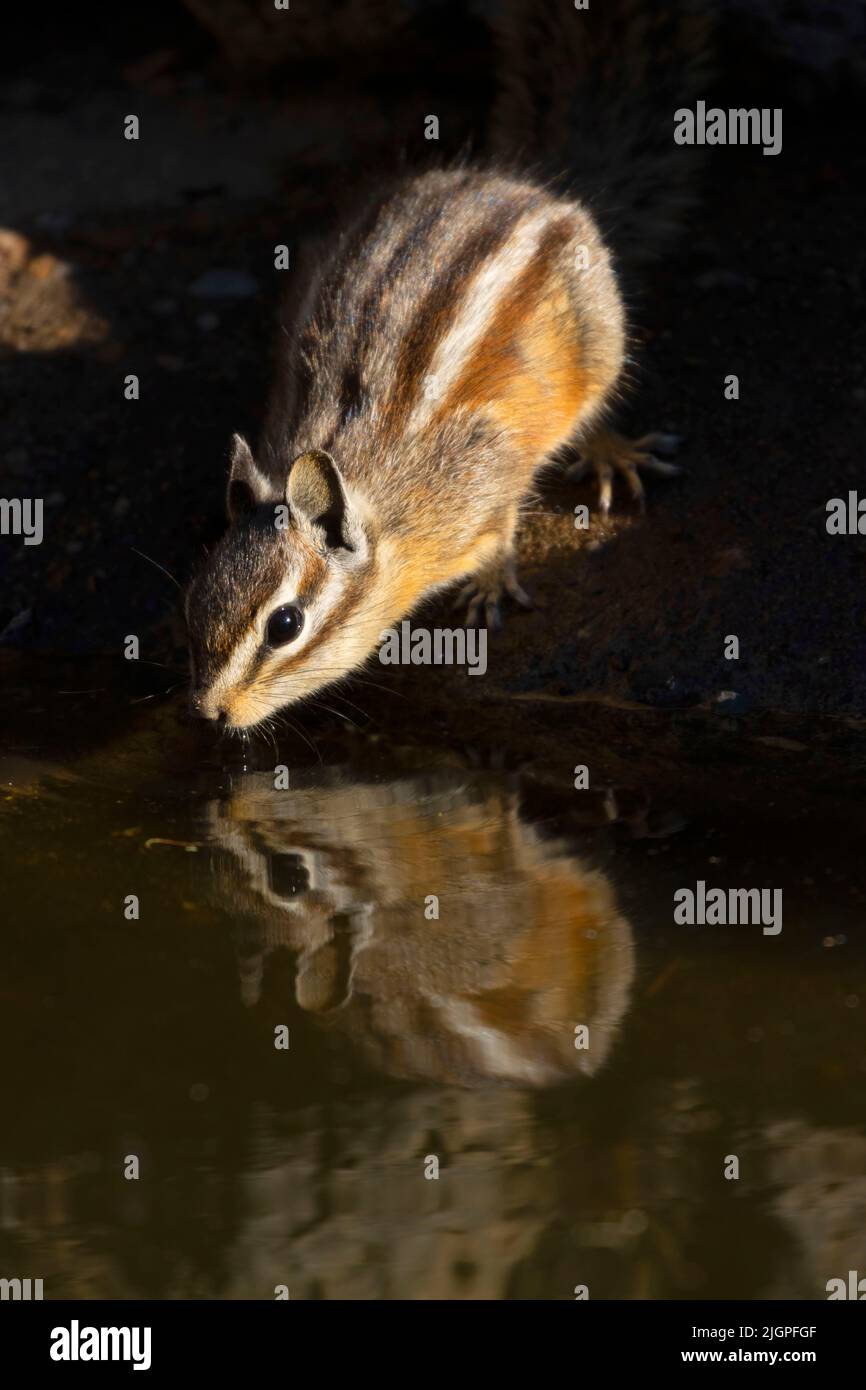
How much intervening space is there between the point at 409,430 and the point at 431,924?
2.14 m

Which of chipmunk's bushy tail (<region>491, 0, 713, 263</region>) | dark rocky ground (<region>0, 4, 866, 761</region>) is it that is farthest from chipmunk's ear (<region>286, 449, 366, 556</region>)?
chipmunk's bushy tail (<region>491, 0, 713, 263</region>)

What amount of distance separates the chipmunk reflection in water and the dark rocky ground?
0.75 meters

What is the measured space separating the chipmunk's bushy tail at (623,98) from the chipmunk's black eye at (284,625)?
8.49ft

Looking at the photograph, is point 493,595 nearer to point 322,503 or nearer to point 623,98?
point 322,503

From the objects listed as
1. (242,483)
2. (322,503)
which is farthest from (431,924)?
(242,483)

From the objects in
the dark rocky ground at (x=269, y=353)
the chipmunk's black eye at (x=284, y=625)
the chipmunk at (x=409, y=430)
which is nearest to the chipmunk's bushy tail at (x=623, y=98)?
the dark rocky ground at (x=269, y=353)

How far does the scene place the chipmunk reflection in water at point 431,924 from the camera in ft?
13.5

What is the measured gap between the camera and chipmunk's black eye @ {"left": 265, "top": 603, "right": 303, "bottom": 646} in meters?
5.49

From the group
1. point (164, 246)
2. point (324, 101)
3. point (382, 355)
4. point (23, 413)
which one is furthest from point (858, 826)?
point (324, 101)

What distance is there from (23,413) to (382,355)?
2144 mm

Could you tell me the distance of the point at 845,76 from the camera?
771 centimetres

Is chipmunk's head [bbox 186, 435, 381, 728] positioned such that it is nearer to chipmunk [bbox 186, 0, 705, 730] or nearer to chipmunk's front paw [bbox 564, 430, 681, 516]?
chipmunk [bbox 186, 0, 705, 730]

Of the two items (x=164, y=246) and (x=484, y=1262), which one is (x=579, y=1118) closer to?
(x=484, y=1262)

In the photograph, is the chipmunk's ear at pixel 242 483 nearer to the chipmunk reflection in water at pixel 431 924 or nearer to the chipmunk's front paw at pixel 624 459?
the chipmunk reflection in water at pixel 431 924
